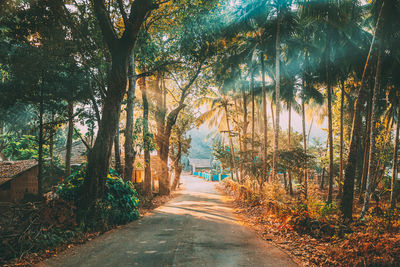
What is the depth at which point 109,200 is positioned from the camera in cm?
790

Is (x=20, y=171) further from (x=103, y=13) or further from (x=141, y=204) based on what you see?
(x=103, y=13)

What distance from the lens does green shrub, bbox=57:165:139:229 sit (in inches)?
279

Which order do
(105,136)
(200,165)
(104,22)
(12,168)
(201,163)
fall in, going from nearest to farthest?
(104,22) → (105,136) → (12,168) → (200,165) → (201,163)

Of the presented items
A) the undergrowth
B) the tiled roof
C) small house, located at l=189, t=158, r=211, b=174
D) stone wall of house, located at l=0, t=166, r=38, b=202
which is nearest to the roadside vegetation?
the undergrowth

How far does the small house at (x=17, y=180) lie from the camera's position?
14.3 metres

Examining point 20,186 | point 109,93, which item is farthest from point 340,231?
point 20,186

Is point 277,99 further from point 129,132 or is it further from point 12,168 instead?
point 12,168

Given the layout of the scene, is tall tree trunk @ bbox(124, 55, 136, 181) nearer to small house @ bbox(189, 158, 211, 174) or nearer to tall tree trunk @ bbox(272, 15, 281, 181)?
tall tree trunk @ bbox(272, 15, 281, 181)

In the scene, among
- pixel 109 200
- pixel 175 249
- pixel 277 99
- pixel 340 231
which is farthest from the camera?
pixel 277 99

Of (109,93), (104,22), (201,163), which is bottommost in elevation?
(201,163)

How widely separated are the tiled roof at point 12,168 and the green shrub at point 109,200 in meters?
9.37

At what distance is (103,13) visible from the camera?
276 inches

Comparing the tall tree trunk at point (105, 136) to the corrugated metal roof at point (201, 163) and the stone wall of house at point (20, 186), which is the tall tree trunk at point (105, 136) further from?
the corrugated metal roof at point (201, 163)

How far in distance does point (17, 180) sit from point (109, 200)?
36.3 feet
